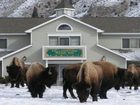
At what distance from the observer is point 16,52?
5341cm

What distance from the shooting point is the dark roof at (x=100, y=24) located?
184ft

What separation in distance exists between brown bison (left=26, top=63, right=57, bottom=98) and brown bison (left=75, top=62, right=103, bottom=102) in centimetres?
271

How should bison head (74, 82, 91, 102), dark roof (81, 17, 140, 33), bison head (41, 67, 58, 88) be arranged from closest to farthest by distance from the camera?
bison head (74, 82, 91, 102)
bison head (41, 67, 58, 88)
dark roof (81, 17, 140, 33)

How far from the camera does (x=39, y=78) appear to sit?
75.6 ft

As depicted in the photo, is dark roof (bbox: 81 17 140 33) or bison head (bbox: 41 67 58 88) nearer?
bison head (bbox: 41 67 58 88)

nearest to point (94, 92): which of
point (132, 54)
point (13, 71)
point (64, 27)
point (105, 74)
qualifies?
point (105, 74)

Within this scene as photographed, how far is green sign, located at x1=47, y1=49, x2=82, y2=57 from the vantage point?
53031mm

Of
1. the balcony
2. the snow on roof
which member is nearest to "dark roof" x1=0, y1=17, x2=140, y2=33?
the snow on roof

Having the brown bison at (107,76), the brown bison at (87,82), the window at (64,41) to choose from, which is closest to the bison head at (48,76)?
the brown bison at (107,76)

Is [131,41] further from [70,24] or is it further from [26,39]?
[26,39]

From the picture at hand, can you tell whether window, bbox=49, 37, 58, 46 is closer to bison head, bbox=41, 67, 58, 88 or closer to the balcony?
the balcony

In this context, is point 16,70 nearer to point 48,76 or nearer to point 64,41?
point 48,76

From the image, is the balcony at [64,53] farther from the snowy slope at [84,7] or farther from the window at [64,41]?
the snowy slope at [84,7]

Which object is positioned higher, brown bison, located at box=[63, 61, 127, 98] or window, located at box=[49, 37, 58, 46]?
brown bison, located at box=[63, 61, 127, 98]
